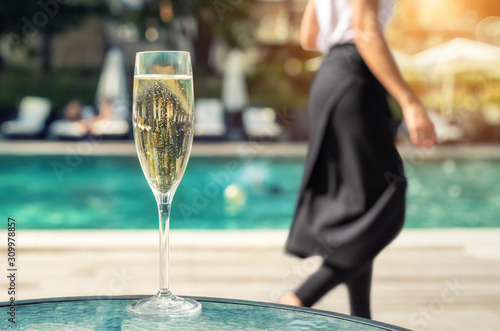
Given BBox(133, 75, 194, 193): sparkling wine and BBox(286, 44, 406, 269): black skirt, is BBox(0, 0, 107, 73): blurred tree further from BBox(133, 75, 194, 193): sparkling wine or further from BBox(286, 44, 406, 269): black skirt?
BBox(133, 75, 194, 193): sparkling wine

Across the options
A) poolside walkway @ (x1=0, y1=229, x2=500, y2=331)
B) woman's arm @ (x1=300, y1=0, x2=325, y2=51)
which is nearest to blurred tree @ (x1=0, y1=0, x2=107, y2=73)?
poolside walkway @ (x1=0, y1=229, x2=500, y2=331)

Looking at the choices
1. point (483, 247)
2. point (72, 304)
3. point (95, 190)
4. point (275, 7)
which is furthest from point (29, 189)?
point (275, 7)

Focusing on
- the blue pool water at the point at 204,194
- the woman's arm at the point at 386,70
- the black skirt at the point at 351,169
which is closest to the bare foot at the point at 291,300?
the black skirt at the point at 351,169

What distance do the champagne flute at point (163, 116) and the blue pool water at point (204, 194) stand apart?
730 cm

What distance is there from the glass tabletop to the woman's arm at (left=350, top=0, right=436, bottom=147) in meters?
1.10

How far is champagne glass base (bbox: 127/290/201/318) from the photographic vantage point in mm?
1092

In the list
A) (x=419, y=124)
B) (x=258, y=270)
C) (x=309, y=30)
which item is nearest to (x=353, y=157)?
(x=419, y=124)

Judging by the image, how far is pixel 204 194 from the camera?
424 inches

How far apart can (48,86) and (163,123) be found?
66.5 feet

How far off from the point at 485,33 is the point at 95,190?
2118 cm

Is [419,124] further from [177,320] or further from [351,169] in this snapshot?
Result: [177,320]

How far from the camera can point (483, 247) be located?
455 cm

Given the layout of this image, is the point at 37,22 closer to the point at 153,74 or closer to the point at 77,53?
the point at 77,53

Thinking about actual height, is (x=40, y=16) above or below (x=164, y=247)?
above
